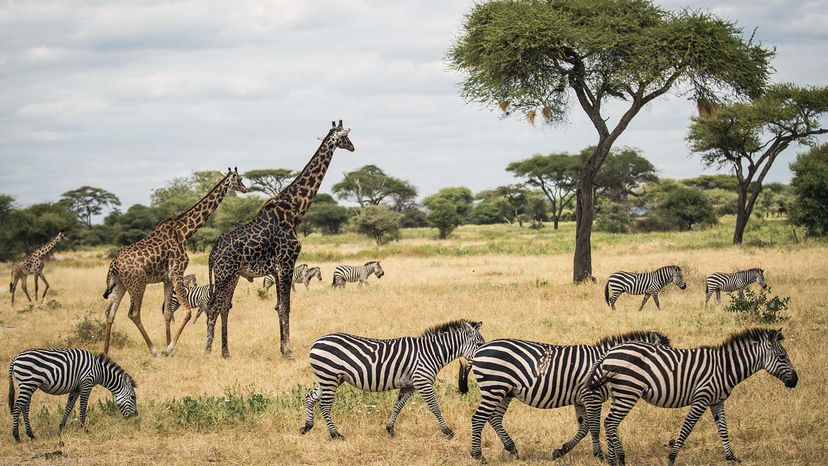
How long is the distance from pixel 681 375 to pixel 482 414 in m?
1.82

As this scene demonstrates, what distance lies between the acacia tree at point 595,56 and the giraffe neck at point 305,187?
26.2 ft

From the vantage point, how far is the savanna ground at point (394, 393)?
7.74 metres

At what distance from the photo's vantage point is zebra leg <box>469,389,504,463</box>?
7.14 meters

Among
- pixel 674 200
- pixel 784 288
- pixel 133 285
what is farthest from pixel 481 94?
pixel 674 200

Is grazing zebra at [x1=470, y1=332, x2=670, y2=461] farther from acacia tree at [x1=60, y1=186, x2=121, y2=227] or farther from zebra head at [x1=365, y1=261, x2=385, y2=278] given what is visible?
acacia tree at [x1=60, y1=186, x2=121, y2=227]

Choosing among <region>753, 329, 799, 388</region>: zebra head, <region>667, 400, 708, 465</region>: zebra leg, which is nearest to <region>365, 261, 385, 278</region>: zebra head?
<region>753, 329, 799, 388</region>: zebra head

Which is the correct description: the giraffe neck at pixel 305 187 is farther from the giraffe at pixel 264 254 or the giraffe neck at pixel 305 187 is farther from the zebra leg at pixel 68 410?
the zebra leg at pixel 68 410

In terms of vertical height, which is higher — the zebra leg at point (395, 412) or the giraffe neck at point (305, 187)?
the giraffe neck at point (305, 187)

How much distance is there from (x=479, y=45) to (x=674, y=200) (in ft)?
105

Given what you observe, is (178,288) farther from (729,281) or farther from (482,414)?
(729,281)

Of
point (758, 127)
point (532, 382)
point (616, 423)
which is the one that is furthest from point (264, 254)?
point (758, 127)

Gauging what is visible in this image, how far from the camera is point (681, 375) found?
7047mm

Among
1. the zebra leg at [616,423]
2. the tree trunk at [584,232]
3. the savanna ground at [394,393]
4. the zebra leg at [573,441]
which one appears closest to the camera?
the zebra leg at [616,423]

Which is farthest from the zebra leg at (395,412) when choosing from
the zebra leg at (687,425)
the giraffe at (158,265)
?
the giraffe at (158,265)
